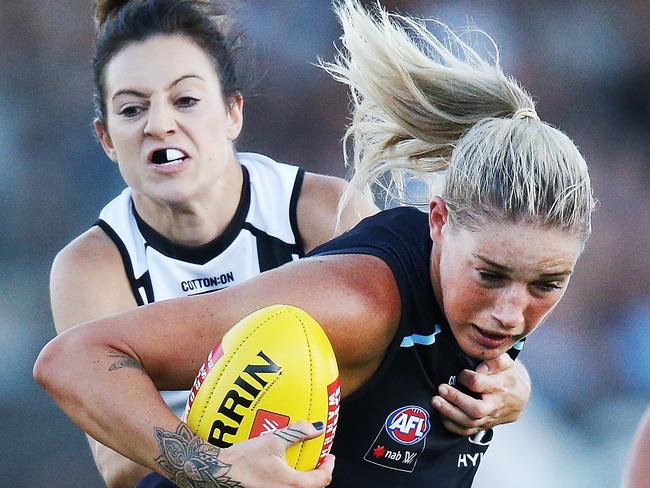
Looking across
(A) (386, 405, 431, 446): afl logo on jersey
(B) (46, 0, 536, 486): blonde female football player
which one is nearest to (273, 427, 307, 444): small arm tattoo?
(A) (386, 405, 431, 446): afl logo on jersey

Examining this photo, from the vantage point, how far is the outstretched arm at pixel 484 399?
2.88 meters

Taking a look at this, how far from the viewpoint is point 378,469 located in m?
Answer: 2.89

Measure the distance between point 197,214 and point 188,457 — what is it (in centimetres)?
174

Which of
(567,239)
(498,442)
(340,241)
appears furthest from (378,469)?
(498,442)

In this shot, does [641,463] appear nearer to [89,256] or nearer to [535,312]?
[535,312]

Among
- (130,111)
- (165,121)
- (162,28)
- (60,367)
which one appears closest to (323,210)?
(165,121)

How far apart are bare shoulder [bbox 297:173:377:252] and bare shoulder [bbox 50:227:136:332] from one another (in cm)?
71

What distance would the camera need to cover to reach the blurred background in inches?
224

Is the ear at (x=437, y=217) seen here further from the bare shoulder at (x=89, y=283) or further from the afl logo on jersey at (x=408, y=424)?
the bare shoulder at (x=89, y=283)

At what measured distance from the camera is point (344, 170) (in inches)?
A: 250

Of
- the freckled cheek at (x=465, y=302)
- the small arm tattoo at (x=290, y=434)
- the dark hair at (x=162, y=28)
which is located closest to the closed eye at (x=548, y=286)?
the freckled cheek at (x=465, y=302)

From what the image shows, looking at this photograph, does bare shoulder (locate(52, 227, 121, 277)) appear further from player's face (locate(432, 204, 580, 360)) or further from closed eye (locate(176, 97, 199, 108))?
player's face (locate(432, 204, 580, 360))

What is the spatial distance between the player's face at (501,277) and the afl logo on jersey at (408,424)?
0.85 ft

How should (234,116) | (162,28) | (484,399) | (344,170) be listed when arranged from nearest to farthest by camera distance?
(484,399)
(162,28)
(234,116)
(344,170)
